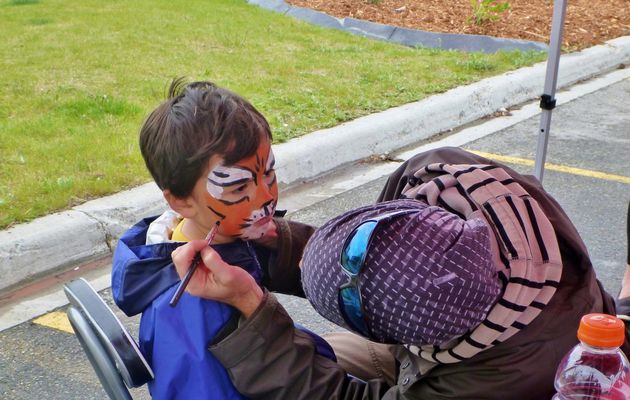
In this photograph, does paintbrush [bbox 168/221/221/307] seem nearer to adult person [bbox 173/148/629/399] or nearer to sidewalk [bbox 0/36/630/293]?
adult person [bbox 173/148/629/399]

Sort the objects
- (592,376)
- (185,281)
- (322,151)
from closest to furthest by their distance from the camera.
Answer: (592,376)
(185,281)
(322,151)

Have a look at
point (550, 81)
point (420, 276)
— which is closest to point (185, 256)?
point (420, 276)

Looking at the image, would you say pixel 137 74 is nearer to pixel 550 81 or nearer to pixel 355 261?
pixel 550 81

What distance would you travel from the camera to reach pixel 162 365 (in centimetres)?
173

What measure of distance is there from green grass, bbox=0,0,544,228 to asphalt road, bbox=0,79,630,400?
2.31ft

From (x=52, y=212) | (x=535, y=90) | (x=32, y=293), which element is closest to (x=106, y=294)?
(x=32, y=293)

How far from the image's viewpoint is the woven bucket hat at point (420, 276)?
1.39 meters

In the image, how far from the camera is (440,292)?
1.39m

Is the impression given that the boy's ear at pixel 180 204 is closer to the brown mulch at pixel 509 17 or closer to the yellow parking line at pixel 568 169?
the yellow parking line at pixel 568 169

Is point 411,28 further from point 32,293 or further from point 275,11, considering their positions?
point 32,293

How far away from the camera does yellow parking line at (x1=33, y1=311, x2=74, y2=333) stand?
3572 millimetres

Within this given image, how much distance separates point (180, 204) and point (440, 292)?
769mm

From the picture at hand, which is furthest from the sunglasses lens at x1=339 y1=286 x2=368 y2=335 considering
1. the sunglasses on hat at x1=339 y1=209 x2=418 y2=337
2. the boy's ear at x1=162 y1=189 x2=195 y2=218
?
the boy's ear at x1=162 y1=189 x2=195 y2=218

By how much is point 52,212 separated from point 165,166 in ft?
8.48
